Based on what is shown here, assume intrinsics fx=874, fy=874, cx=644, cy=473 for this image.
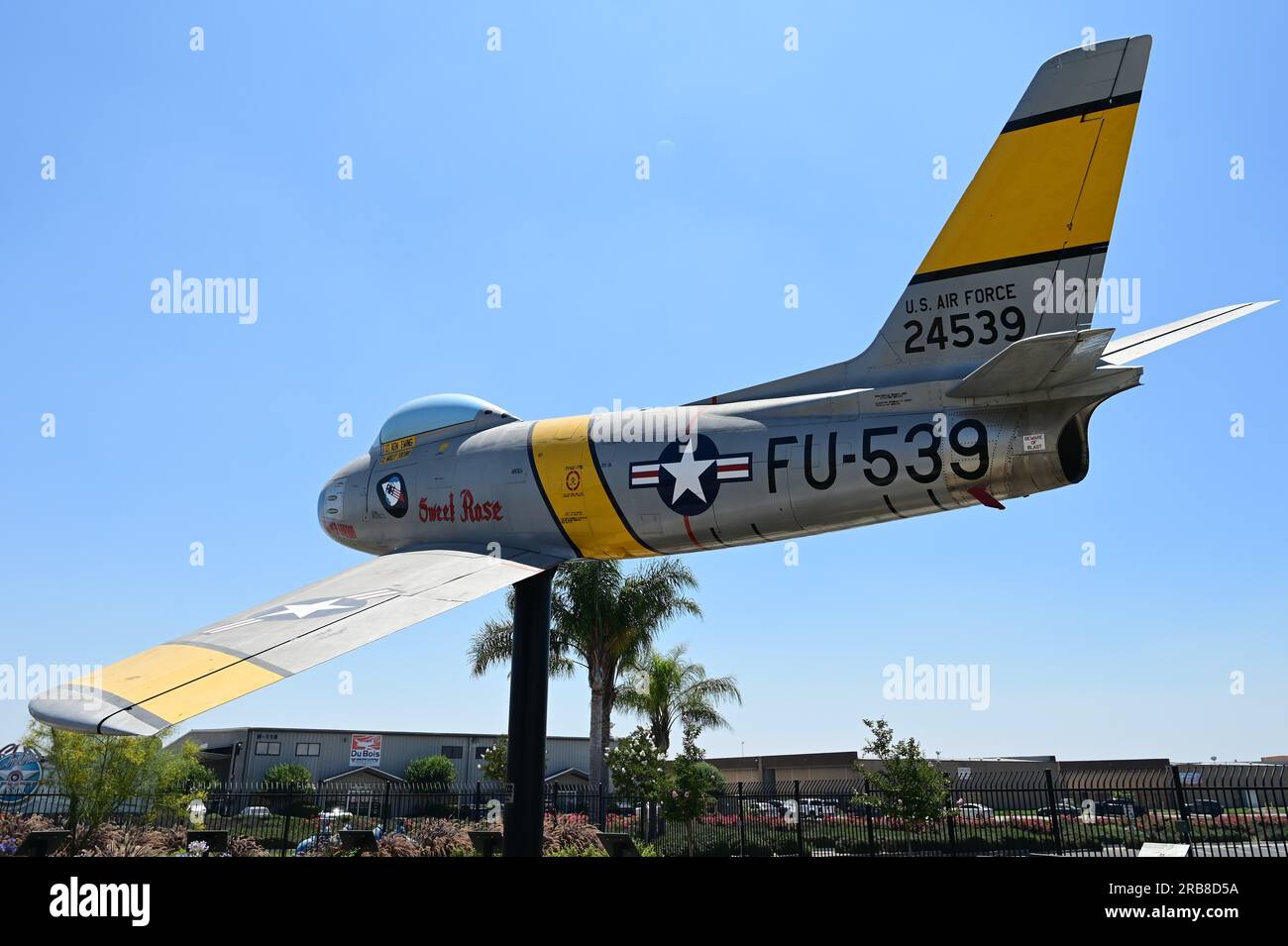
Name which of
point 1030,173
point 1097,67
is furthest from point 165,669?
point 1097,67

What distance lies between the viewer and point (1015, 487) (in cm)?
1002

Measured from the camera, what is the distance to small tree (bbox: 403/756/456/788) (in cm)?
5284

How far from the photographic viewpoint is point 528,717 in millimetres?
12914

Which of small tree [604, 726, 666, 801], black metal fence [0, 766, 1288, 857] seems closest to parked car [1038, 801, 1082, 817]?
black metal fence [0, 766, 1288, 857]

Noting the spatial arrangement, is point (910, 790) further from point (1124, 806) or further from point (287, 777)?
point (287, 777)

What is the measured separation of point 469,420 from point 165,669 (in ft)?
20.6

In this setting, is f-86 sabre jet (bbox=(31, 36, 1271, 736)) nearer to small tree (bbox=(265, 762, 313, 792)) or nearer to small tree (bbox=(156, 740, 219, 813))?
small tree (bbox=(156, 740, 219, 813))

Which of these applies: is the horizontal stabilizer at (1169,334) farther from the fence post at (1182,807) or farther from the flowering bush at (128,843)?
the flowering bush at (128,843)

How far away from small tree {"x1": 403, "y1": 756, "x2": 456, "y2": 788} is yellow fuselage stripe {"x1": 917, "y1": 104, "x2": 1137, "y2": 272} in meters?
48.9

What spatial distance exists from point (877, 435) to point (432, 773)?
48.7 m

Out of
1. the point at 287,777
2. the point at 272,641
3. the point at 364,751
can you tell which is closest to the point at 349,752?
the point at 364,751

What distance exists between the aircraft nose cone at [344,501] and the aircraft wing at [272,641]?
5.43 ft

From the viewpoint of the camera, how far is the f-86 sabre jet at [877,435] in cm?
973
